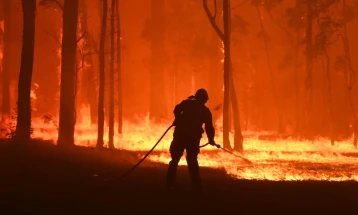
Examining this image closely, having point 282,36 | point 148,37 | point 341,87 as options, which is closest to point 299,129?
point 148,37

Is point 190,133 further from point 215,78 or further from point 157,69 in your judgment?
point 215,78

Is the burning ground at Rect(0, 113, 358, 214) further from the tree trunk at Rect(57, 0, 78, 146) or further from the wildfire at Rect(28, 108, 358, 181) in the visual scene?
the tree trunk at Rect(57, 0, 78, 146)

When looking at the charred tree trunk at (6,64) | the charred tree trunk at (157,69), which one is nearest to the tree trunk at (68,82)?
the charred tree trunk at (6,64)

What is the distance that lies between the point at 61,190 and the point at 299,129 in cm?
3402

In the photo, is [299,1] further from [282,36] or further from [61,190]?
[61,190]

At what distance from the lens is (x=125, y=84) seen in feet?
228

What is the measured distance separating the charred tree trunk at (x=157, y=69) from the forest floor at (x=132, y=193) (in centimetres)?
2837

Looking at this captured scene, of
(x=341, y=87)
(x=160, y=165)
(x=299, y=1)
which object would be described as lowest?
(x=160, y=165)

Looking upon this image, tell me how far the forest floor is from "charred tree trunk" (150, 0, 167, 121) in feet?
93.1

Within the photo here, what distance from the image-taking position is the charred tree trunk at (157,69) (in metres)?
43.8

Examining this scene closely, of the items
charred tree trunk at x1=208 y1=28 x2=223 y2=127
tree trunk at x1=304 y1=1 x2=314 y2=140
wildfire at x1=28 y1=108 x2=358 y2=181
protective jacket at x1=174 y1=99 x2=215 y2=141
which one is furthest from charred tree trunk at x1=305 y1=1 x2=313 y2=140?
protective jacket at x1=174 y1=99 x2=215 y2=141

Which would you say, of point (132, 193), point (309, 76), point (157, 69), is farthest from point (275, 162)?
point (157, 69)

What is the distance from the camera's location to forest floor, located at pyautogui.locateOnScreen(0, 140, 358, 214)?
Answer: 8984 mm

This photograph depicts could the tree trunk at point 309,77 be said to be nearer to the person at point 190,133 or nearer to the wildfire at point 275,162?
the wildfire at point 275,162
